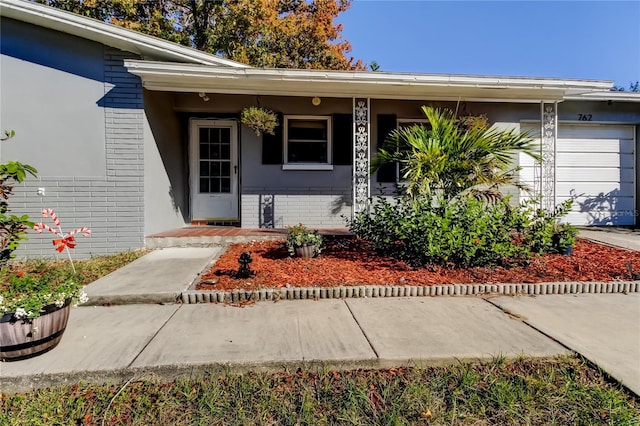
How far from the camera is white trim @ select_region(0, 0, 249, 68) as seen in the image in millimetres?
5059

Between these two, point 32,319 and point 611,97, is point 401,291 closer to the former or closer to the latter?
point 32,319

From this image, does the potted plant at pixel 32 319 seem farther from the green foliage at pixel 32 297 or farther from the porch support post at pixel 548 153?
the porch support post at pixel 548 153

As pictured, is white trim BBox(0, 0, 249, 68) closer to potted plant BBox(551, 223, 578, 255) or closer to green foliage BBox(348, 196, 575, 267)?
green foliage BBox(348, 196, 575, 267)

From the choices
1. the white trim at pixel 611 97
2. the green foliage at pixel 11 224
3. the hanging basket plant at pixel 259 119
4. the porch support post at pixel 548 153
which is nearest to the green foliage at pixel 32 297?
the green foliage at pixel 11 224

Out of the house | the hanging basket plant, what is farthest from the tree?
the hanging basket plant

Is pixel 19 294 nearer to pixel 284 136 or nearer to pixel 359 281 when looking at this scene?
pixel 359 281

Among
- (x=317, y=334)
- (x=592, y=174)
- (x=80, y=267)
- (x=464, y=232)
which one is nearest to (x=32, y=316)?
(x=317, y=334)

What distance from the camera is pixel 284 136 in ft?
24.4

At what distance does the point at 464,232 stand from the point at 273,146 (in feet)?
14.7

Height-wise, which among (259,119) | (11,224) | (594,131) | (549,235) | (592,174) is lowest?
(549,235)

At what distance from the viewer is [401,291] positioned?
381 centimetres

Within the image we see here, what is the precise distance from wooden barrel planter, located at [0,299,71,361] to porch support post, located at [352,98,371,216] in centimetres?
465

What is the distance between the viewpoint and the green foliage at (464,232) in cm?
423

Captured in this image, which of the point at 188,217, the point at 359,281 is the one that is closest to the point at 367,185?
the point at 359,281
